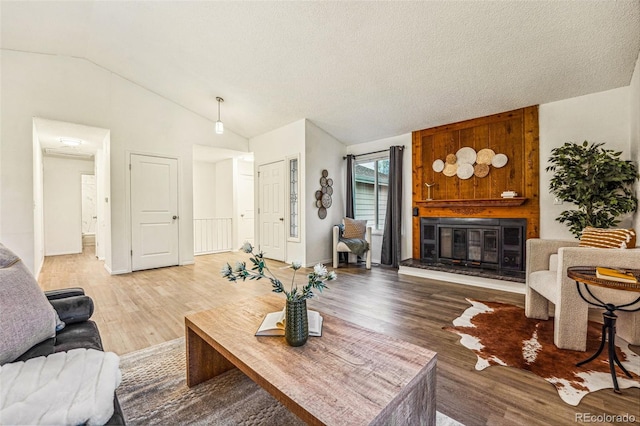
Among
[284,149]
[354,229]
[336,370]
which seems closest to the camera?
[336,370]

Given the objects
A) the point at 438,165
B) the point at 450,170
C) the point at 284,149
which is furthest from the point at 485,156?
the point at 284,149

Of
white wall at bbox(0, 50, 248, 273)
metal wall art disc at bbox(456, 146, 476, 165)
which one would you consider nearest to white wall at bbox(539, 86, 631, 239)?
metal wall art disc at bbox(456, 146, 476, 165)

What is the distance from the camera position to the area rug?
143 cm

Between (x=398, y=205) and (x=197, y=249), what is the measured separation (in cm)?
479

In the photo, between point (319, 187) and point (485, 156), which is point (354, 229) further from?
point (485, 156)

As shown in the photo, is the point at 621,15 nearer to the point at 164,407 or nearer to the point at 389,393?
the point at 389,393

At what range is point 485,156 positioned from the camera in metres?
4.27

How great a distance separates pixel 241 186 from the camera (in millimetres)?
7660

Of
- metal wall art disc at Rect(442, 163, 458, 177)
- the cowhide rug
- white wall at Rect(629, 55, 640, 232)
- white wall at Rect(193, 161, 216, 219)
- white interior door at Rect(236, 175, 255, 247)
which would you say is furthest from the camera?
white wall at Rect(193, 161, 216, 219)

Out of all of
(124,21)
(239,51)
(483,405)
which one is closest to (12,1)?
(124,21)

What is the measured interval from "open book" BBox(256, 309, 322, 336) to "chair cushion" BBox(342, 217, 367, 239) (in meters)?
3.57

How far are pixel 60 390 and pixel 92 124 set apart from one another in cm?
488

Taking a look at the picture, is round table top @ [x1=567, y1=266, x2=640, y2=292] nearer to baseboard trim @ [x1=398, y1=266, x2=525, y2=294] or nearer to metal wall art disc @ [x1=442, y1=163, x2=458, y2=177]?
baseboard trim @ [x1=398, y1=266, x2=525, y2=294]

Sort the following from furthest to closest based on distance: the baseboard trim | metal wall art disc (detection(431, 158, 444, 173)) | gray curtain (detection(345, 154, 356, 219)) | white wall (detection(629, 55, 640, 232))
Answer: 1. gray curtain (detection(345, 154, 356, 219))
2. metal wall art disc (detection(431, 158, 444, 173))
3. the baseboard trim
4. white wall (detection(629, 55, 640, 232))
